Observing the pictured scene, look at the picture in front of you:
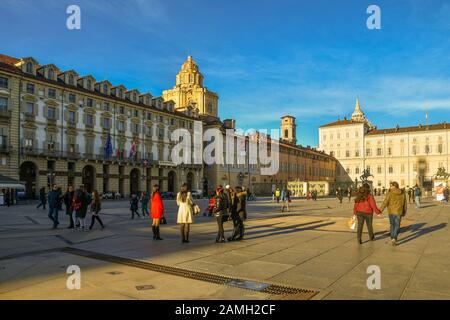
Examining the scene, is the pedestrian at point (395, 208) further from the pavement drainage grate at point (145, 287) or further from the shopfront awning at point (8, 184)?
the shopfront awning at point (8, 184)

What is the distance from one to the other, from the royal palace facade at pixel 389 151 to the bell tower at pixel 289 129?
9089 mm

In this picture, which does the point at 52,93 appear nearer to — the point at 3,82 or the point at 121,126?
the point at 3,82

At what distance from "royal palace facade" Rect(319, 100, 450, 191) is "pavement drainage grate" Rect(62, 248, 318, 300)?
3895 inches

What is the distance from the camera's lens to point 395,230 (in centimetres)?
1041

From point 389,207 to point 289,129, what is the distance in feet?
372

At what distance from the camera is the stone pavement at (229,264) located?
5781 millimetres

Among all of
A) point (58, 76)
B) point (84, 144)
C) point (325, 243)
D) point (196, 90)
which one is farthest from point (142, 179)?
point (325, 243)

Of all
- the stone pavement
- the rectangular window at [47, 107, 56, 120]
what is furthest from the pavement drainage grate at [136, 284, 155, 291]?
the rectangular window at [47, 107, 56, 120]

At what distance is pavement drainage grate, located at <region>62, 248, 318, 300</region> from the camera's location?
577 centimetres

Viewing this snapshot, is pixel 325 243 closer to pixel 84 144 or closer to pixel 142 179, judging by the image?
pixel 84 144

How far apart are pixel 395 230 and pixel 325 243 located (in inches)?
75.6

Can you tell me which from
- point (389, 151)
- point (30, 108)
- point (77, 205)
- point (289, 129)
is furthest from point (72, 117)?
point (389, 151)

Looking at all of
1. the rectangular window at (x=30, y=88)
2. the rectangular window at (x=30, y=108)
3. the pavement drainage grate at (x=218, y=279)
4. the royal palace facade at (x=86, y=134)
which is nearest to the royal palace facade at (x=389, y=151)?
the royal palace facade at (x=86, y=134)

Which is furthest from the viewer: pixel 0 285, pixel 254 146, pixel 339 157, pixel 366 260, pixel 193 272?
pixel 339 157
